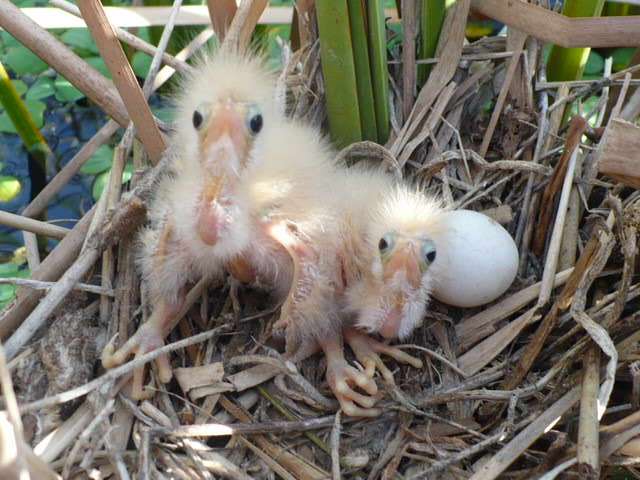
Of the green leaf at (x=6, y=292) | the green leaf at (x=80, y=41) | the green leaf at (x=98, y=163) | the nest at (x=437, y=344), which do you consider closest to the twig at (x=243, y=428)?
the nest at (x=437, y=344)

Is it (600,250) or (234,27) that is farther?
(234,27)

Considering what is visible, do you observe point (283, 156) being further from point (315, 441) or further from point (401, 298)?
point (315, 441)

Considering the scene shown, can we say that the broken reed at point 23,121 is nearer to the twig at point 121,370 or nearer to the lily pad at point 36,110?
the lily pad at point 36,110

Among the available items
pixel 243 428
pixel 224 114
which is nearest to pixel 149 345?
pixel 243 428

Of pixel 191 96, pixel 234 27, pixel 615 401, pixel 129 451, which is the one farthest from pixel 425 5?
pixel 129 451

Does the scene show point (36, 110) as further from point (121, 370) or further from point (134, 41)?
point (121, 370)

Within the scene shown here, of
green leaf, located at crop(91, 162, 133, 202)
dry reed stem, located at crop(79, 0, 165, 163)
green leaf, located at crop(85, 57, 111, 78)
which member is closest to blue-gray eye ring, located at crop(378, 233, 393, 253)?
dry reed stem, located at crop(79, 0, 165, 163)
